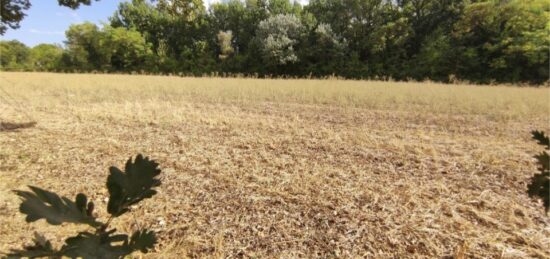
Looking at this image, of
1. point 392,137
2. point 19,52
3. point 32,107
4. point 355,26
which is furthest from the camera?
point 19,52

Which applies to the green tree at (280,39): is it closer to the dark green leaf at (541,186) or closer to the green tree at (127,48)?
the green tree at (127,48)

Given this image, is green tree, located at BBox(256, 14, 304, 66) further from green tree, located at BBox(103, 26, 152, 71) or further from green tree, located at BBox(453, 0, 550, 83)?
green tree, located at BBox(453, 0, 550, 83)

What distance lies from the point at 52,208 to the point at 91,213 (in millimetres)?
56

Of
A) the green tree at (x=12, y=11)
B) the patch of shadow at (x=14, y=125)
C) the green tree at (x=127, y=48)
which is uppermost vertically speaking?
the green tree at (x=127, y=48)

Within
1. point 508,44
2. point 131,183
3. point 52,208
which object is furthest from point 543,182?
point 508,44

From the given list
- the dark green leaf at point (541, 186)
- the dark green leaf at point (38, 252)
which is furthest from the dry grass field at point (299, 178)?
the dark green leaf at point (541, 186)

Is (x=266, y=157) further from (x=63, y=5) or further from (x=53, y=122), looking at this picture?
(x=53, y=122)

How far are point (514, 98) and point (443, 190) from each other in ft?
25.7

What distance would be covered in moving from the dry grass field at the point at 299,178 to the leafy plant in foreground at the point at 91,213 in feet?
4.67

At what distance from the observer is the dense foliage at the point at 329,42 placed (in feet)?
75.9

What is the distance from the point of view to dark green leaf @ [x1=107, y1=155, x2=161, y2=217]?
54 cm

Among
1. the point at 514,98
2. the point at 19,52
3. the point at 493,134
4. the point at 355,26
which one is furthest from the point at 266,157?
the point at 19,52

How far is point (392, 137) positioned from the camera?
480 centimetres

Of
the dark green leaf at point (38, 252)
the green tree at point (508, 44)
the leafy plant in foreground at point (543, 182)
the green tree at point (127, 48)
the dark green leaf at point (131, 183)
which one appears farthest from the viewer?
the green tree at point (127, 48)
